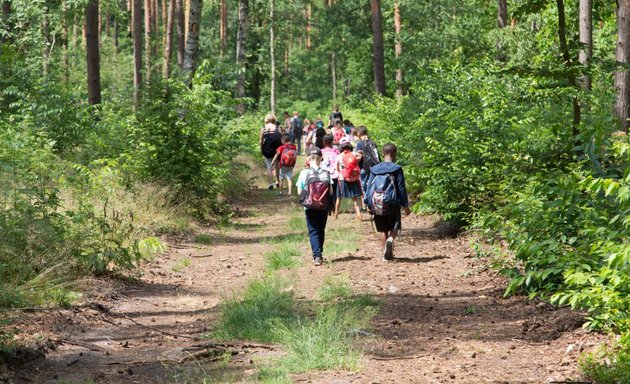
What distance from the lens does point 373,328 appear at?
7.92m

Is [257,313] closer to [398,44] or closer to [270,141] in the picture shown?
[270,141]

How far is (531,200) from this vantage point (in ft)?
29.3

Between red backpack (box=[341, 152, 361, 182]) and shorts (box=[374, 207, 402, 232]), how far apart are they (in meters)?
4.65

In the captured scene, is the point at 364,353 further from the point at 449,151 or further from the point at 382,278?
the point at 449,151

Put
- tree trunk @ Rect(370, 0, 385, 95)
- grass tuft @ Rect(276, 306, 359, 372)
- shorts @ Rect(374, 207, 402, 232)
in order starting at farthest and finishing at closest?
tree trunk @ Rect(370, 0, 385, 95) → shorts @ Rect(374, 207, 402, 232) → grass tuft @ Rect(276, 306, 359, 372)

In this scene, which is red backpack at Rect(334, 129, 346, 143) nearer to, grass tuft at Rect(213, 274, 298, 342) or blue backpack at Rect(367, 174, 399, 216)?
blue backpack at Rect(367, 174, 399, 216)

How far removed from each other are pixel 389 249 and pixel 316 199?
4.14ft

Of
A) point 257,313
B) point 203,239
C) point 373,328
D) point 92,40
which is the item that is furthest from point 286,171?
point 373,328

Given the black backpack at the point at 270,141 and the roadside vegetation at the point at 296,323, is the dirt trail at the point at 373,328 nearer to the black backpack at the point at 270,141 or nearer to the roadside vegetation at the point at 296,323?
the roadside vegetation at the point at 296,323

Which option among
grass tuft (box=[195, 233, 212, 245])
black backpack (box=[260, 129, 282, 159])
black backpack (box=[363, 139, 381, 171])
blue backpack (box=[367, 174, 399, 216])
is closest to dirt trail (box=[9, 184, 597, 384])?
blue backpack (box=[367, 174, 399, 216])

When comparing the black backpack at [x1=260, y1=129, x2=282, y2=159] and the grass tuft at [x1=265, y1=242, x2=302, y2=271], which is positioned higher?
the black backpack at [x1=260, y1=129, x2=282, y2=159]

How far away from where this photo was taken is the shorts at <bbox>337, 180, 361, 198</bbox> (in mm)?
16906

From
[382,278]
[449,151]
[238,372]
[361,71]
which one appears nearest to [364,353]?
[238,372]

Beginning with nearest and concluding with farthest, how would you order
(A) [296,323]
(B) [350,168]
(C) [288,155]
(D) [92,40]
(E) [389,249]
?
(A) [296,323]
(E) [389,249]
(B) [350,168]
(C) [288,155]
(D) [92,40]
